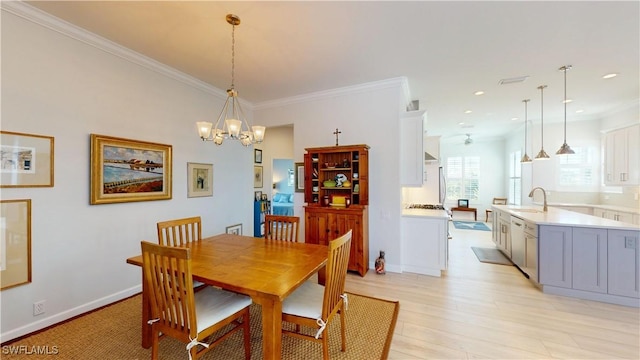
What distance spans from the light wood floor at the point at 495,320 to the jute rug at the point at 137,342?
0.20 m

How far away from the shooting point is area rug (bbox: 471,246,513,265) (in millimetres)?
4211

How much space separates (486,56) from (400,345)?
331cm

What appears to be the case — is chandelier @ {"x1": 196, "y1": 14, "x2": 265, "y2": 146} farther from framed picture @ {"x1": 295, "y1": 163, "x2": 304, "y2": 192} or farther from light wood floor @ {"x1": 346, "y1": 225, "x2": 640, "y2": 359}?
light wood floor @ {"x1": 346, "y1": 225, "x2": 640, "y2": 359}

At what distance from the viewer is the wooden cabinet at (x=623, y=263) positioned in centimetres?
269

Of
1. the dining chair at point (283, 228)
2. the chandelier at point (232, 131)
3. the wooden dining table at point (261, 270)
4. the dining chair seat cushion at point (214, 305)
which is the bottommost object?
the dining chair seat cushion at point (214, 305)

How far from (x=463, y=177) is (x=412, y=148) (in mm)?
6374

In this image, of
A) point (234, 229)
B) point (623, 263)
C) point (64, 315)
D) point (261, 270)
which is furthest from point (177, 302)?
point (623, 263)

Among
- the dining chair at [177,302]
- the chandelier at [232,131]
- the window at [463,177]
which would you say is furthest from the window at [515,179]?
the dining chair at [177,302]

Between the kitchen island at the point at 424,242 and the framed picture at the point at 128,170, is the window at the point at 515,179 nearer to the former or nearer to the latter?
the kitchen island at the point at 424,242

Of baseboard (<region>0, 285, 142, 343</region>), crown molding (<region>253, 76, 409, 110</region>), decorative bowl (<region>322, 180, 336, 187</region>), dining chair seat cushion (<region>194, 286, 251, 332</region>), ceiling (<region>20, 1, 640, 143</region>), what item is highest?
ceiling (<region>20, 1, 640, 143</region>)

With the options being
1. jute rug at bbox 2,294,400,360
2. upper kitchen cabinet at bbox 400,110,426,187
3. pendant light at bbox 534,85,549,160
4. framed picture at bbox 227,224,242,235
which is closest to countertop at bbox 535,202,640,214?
pendant light at bbox 534,85,549,160

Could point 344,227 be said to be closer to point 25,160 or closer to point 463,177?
point 25,160

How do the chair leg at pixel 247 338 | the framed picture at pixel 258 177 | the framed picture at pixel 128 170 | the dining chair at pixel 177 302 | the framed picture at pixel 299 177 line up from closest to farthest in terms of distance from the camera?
the dining chair at pixel 177 302
the chair leg at pixel 247 338
the framed picture at pixel 128 170
the framed picture at pixel 299 177
the framed picture at pixel 258 177

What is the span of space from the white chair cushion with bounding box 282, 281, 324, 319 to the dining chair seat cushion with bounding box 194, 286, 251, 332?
35cm
